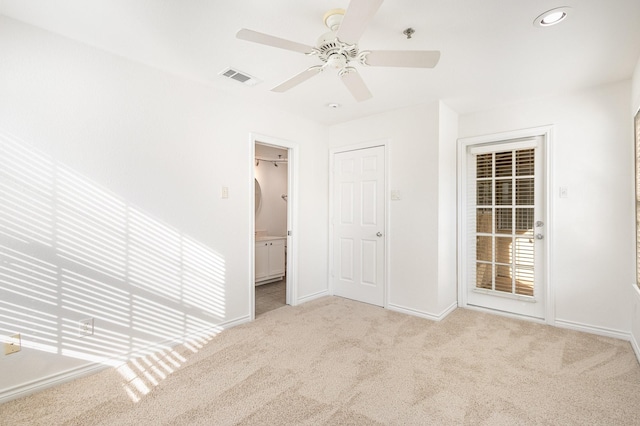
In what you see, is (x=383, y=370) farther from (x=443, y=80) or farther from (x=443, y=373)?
(x=443, y=80)

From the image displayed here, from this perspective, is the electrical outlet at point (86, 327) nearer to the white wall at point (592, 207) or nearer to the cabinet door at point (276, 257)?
the cabinet door at point (276, 257)

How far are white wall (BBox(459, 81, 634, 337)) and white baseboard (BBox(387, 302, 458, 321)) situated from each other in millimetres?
991

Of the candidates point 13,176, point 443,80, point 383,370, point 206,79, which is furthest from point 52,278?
point 443,80

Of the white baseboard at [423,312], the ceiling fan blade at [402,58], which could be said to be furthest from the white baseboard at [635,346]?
the ceiling fan blade at [402,58]

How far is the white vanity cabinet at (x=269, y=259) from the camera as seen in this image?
4734mm

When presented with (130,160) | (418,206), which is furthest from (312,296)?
(130,160)

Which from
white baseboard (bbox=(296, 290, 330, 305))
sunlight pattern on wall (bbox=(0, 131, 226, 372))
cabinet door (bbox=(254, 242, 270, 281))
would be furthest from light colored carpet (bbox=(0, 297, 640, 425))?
cabinet door (bbox=(254, 242, 270, 281))

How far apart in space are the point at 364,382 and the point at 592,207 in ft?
8.84

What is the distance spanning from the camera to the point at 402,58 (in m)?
1.75

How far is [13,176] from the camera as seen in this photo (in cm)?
194

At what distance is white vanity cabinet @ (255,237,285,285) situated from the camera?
4734 millimetres

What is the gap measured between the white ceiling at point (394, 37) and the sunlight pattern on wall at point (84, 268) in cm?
97

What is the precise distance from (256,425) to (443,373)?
1.35 metres

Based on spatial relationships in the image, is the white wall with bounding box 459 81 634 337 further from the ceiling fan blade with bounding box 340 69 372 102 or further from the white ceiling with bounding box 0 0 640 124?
the ceiling fan blade with bounding box 340 69 372 102
